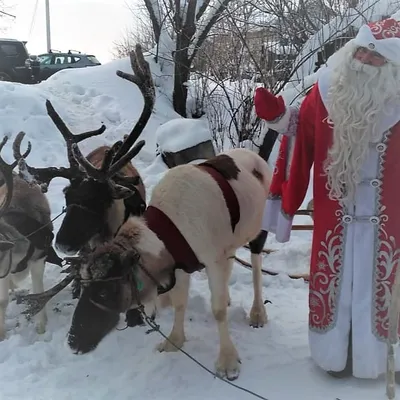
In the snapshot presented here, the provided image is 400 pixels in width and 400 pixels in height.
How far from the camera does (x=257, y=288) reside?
5.08 m

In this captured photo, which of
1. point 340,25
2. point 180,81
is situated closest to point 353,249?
point 340,25

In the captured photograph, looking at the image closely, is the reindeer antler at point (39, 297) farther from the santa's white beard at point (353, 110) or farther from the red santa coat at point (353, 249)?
the santa's white beard at point (353, 110)

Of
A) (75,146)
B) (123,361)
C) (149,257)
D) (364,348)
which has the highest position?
(75,146)

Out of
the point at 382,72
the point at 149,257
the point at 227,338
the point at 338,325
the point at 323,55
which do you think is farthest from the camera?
the point at 323,55

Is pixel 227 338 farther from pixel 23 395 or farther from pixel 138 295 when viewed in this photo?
pixel 23 395

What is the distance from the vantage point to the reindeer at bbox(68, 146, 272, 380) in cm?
359

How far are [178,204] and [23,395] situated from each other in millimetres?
1641

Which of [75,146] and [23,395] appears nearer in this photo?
[23,395]

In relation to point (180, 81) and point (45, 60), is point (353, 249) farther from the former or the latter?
point (45, 60)

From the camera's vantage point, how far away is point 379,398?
3.36m

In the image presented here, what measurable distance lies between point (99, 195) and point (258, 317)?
1.73m

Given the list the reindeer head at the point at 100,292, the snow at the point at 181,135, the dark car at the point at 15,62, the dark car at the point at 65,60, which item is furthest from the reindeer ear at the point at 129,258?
the dark car at the point at 65,60

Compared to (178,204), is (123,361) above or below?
below

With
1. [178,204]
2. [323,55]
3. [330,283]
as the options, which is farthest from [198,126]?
[330,283]
